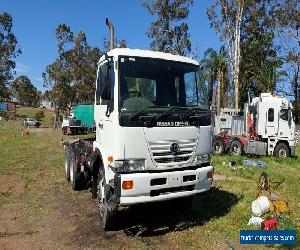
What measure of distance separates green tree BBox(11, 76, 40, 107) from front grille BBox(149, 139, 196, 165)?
106 metres

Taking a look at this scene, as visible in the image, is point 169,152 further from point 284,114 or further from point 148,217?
point 284,114

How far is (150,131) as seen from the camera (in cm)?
676

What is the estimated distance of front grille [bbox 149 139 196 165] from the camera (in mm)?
6828

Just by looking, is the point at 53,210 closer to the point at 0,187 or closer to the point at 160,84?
the point at 0,187

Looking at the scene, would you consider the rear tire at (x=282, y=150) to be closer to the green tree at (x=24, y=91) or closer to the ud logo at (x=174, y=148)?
the ud logo at (x=174, y=148)

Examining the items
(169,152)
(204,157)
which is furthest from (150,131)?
(204,157)

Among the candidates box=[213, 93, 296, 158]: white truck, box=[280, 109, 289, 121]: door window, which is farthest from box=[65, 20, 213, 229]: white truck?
box=[280, 109, 289, 121]: door window

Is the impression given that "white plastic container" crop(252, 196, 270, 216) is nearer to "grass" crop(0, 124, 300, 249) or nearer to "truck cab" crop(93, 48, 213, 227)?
"grass" crop(0, 124, 300, 249)

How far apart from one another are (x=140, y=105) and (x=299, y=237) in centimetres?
342

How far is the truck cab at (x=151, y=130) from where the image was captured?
6684 millimetres

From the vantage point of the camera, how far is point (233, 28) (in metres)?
40.7

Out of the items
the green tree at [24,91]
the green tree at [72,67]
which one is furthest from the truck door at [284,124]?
the green tree at [24,91]

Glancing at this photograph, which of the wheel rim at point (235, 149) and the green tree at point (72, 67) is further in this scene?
the green tree at point (72, 67)

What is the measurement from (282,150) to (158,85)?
1501 centimetres
